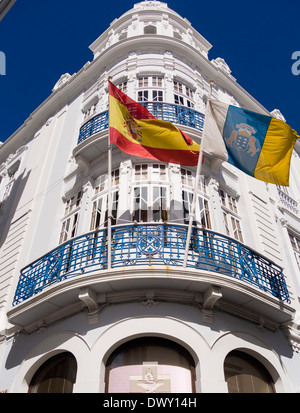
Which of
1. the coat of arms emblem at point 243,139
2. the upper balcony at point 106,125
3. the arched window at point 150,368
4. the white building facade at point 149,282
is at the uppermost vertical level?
the upper balcony at point 106,125

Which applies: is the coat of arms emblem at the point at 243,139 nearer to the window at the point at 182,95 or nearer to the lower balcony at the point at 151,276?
the lower balcony at the point at 151,276

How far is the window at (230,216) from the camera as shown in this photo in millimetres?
10828

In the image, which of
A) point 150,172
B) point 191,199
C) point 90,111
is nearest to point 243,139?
point 191,199

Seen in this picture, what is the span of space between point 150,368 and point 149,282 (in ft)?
5.52

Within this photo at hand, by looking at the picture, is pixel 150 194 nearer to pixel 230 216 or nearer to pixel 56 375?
pixel 230 216

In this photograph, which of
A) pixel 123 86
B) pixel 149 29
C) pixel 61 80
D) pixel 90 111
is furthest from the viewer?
pixel 61 80

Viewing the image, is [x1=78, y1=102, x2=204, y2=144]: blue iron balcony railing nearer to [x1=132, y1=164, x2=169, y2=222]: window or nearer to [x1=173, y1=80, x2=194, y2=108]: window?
[x1=173, y1=80, x2=194, y2=108]: window

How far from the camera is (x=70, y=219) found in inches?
440

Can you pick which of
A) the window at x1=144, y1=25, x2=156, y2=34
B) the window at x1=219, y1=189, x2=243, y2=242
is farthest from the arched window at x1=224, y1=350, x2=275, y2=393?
the window at x1=144, y1=25, x2=156, y2=34

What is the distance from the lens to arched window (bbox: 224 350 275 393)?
787cm

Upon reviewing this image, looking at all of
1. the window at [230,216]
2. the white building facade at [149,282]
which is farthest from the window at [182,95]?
the window at [230,216]

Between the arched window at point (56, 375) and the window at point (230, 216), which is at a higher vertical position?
the window at point (230, 216)

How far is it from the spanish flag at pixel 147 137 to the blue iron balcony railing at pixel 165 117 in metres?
1.73

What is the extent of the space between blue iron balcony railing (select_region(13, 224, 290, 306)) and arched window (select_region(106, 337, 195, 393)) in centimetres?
170
